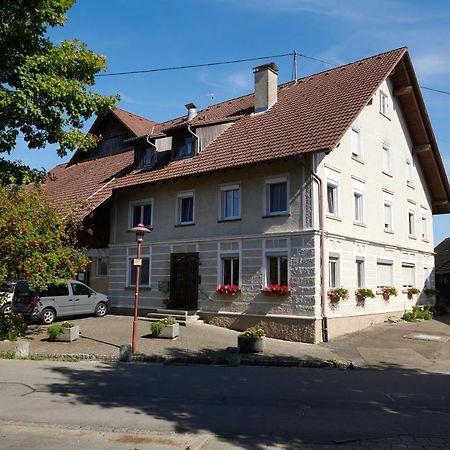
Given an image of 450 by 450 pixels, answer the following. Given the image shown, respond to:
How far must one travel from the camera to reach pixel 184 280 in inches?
799

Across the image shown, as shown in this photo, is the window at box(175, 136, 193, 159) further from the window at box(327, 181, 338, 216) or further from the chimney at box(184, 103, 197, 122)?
the window at box(327, 181, 338, 216)

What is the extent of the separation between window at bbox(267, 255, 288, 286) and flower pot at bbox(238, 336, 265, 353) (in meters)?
3.58

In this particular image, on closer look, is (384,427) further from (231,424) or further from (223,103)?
(223,103)

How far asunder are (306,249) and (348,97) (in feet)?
20.2

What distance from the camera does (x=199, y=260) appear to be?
1975cm

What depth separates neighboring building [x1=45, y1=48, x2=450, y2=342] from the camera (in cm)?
1712

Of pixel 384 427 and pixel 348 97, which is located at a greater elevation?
pixel 348 97

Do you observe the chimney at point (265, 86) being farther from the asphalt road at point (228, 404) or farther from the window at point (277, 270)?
the asphalt road at point (228, 404)

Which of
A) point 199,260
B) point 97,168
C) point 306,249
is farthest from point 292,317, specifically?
point 97,168

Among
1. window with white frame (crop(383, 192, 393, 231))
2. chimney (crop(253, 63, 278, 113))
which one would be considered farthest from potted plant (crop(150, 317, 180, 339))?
window with white frame (crop(383, 192, 393, 231))

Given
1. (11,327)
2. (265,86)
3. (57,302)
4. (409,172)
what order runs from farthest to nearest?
(409,172)
(265,86)
(57,302)
(11,327)

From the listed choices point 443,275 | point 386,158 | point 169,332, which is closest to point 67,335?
point 169,332

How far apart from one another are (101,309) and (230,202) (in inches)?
282

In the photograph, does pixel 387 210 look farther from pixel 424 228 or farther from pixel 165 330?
pixel 165 330
